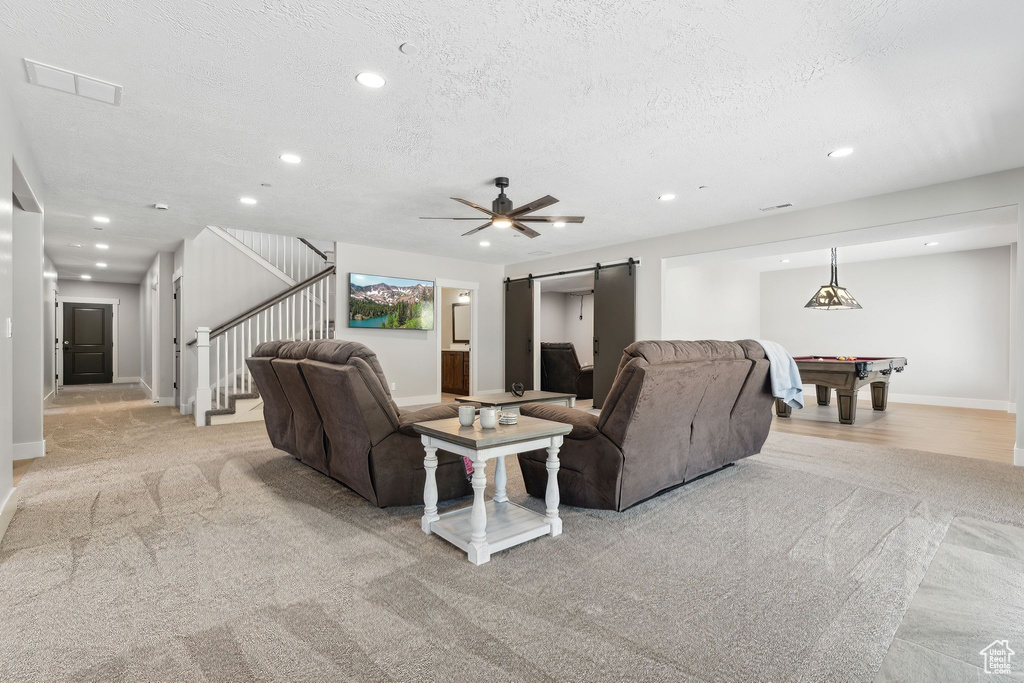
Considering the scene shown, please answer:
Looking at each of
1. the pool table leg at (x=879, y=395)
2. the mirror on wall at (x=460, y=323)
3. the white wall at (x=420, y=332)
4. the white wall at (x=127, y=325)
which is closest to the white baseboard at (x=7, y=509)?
the white wall at (x=420, y=332)

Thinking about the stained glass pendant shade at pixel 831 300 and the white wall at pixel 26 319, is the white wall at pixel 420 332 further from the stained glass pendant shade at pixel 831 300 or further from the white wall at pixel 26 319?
the stained glass pendant shade at pixel 831 300

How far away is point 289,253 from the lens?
7656 mm

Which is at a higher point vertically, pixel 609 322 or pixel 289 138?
pixel 289 138

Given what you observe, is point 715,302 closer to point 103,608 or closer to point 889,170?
point 889,170

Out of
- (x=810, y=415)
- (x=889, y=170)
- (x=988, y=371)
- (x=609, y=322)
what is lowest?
(x=810, y=415)

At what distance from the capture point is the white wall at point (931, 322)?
7.37 metres

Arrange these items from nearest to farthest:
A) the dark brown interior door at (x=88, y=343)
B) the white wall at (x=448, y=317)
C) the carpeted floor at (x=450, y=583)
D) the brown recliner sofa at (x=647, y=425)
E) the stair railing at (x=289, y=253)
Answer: the carpeted floor at (x=450, y=583)
the brown recliner sofa at (x=647, y=425)
the stair railing at (x=289, y=253)
the white wall at (x=448, y=317)
the dark brown interior door at (x=88, y=343)

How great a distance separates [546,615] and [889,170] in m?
4.43

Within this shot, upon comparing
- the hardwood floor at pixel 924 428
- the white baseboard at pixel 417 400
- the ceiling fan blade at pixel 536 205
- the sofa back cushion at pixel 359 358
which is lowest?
the hardwood floor at pixel 924 428

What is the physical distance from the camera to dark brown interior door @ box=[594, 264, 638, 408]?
22.7 ft

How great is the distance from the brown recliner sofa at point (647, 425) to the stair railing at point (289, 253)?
576 cm

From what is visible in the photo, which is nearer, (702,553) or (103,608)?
(103,608)

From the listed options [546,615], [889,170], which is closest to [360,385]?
[546,615]

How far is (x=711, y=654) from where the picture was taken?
1575mm
